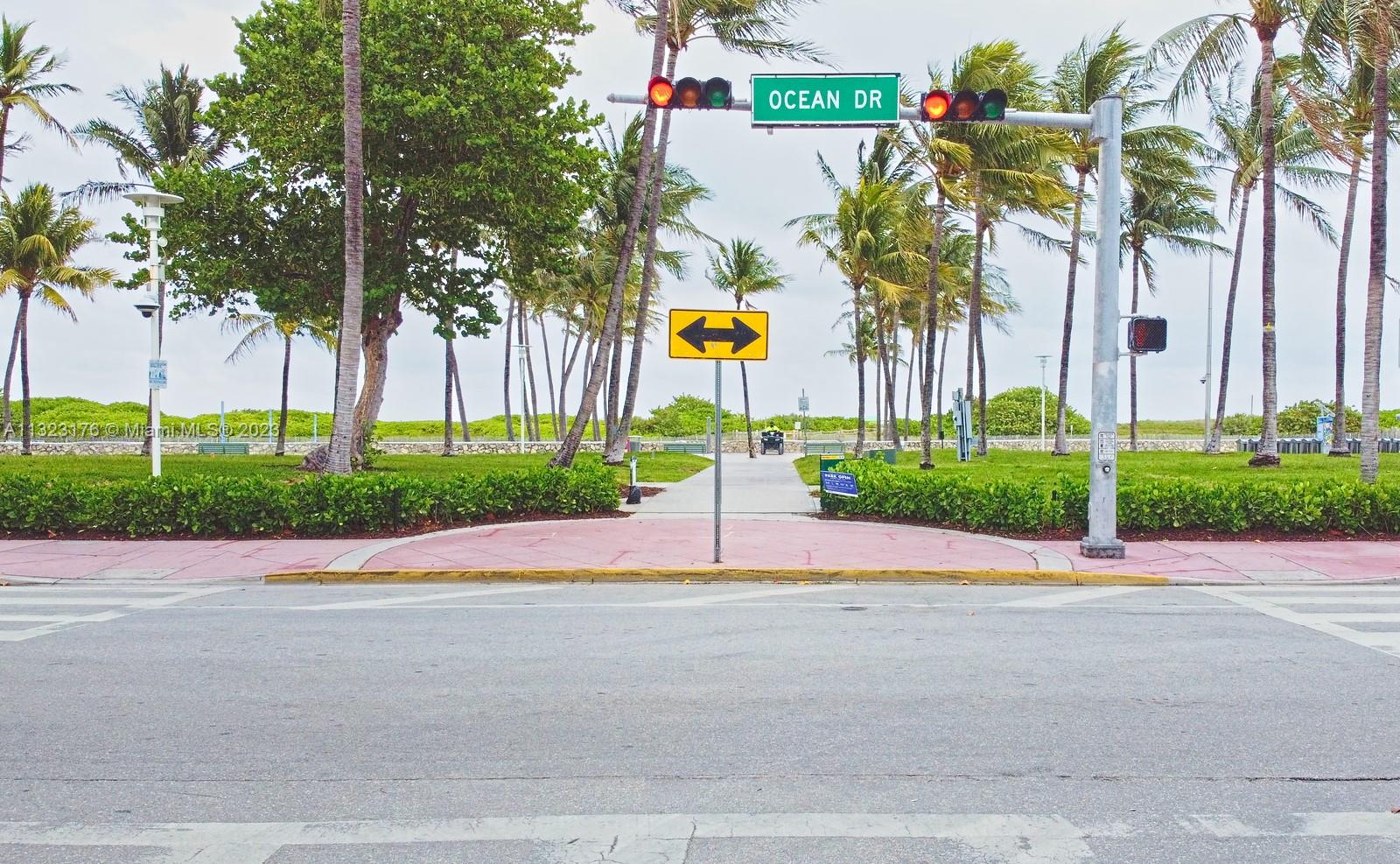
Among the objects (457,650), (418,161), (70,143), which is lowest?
(457,650)

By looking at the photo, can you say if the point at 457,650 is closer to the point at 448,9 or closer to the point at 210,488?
the point at 210,488

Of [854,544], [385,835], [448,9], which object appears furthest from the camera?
[448,9]

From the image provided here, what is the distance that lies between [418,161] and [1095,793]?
21.5 m

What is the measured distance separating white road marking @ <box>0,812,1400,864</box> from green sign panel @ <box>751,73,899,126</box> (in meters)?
8.84

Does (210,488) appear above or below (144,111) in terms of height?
below

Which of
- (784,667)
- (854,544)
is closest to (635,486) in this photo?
(854,544)

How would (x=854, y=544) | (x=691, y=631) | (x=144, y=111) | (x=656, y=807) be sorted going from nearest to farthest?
(x=656, y=807)
(x=691, y=631)
(x=854, y=544)
(x=144, y=111)

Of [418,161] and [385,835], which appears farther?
[418,161]

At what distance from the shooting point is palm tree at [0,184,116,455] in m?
33.0

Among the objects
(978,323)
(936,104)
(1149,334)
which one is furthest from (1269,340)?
(936,104)

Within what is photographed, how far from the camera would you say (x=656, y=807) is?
4121 mm

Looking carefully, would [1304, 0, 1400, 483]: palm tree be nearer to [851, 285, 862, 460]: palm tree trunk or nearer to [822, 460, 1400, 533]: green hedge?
[822, 460, 1400, 533]: green hedge

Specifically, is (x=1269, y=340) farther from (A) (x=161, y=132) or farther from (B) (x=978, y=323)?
(A) (x=161, y=132)

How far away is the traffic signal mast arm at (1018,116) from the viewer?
36.5 ft
